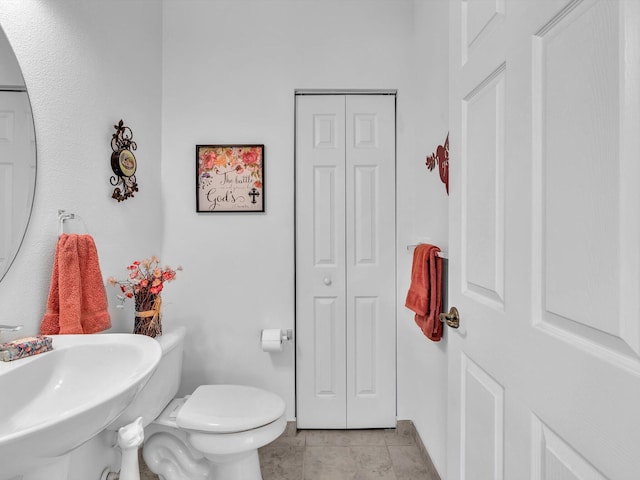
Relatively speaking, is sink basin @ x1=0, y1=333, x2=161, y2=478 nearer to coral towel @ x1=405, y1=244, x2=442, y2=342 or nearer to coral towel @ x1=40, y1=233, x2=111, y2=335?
coral towel @ x1=40, y1=233, x2=111, y2=335

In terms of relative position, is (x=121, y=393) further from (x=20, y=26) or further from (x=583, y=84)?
(x=20, y=26)

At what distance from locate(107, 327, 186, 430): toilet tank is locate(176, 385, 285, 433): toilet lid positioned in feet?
0.35

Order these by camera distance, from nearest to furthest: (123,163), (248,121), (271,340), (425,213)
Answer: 1. (123,163)
2. (425,213)
3. (271,340)
4. (248,121)

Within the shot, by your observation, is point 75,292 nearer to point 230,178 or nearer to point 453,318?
point 230,178

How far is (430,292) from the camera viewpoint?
161 cm

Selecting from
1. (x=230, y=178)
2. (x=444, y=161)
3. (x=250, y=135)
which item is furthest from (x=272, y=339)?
(x=444, y=161)

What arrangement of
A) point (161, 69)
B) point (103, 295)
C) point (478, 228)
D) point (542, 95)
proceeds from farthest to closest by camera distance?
1. point (161, 69)
2. point (103, 295)
3. point (478, 228)
4. point (542, 95)

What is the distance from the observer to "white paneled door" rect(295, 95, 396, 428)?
2182mm

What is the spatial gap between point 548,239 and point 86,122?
1.66 m

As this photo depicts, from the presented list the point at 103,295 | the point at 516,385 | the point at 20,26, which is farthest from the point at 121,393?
the point at 20,26

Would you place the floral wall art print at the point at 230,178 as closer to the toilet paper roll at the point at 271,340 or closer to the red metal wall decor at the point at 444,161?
the toilet paper roll at the point at 271,340

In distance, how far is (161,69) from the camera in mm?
2123

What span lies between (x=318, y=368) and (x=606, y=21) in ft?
6.53

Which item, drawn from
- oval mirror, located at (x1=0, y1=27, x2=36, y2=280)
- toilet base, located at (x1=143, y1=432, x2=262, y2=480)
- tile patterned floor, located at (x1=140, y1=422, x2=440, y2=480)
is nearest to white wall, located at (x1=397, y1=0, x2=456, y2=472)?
tile patterned floor, located at (x1=140, y1=422, x2=440, y2=480)
